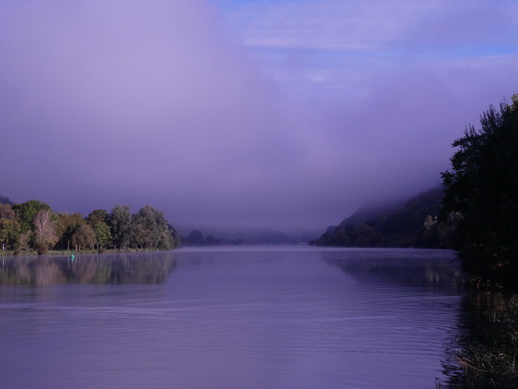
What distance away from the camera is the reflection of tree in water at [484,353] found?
1278 cm

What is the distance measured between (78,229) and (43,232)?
15.0 metres

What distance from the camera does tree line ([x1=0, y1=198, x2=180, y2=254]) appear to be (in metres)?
135

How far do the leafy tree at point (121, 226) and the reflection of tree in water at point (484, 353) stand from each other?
154459mm

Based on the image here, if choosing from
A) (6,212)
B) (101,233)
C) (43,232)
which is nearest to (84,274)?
(43,232)

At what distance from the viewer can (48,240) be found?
447ft

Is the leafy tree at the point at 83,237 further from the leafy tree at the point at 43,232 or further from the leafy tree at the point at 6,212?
the leafy tree at the point at 6,212

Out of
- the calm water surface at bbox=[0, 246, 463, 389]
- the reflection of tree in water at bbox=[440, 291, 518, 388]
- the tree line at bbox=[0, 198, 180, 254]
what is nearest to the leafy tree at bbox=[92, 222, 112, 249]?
the tree line at bbox=[0, 198, 180, 254]

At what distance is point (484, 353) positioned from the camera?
15.3 m

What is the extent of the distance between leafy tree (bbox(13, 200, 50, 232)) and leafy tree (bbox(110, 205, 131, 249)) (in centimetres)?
1964

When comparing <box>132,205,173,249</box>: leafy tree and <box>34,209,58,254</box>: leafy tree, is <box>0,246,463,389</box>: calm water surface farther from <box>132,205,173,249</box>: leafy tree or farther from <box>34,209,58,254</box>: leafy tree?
<box>132,205,173,249</box>: leafy tree

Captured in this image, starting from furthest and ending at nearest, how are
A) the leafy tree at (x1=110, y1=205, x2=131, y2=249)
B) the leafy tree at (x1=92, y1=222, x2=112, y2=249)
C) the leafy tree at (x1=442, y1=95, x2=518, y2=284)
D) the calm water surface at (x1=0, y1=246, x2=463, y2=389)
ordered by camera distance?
the leafy tree at (x1=110, y1=205, x2=131, y2=249)
the leafy tree at (x1=92, y1=222, x2=112, y2=249)
the leafy tree at (x1=442, y1=95, x2=518, y2=284)
the calm water surface at (x1=0, y1=246, x2=463, y2=389)

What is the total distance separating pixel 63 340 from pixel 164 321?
486 cm

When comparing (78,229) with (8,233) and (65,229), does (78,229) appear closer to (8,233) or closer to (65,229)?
(65,229)

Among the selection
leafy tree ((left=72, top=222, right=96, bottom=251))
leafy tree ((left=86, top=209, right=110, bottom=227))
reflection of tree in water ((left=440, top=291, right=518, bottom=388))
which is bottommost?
reflection of tree in water ((left=440, top=291, right=518, bottom=388))
